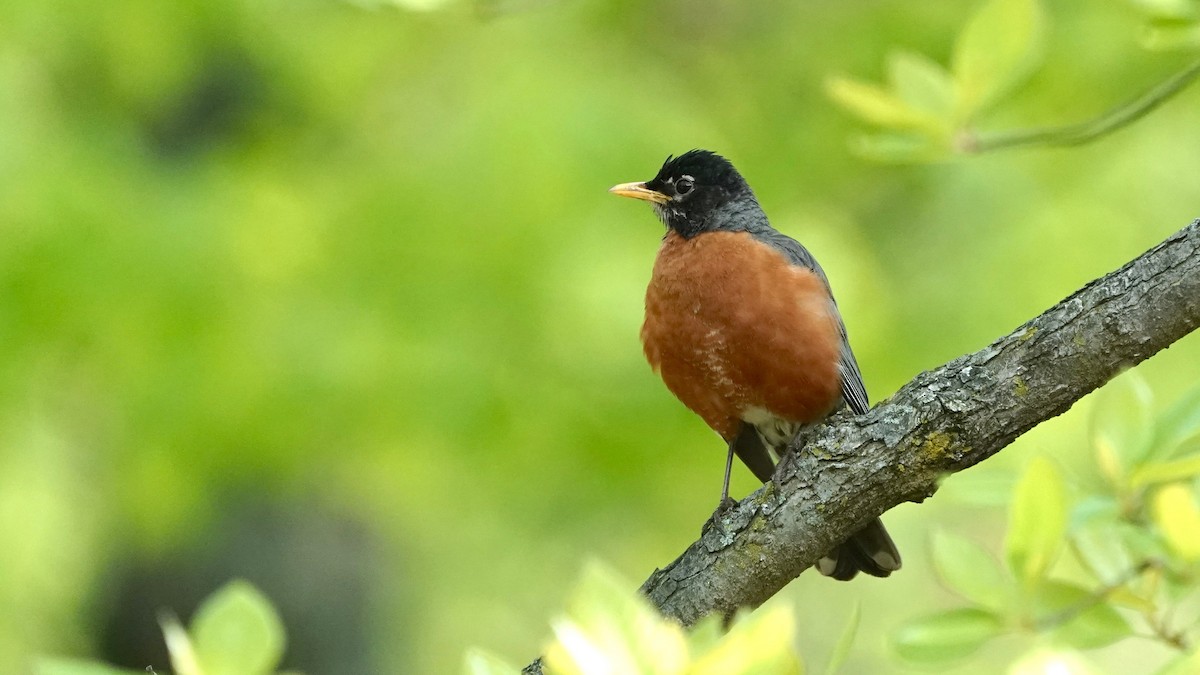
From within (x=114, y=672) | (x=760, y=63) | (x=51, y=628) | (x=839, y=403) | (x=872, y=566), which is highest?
(x=760, y=63)

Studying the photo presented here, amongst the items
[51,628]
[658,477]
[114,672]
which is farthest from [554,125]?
[114,672]

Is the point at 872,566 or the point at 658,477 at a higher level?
the point at 658,477

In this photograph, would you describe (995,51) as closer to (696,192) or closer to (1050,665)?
(1050,665)

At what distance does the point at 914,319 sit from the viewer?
5281 mm

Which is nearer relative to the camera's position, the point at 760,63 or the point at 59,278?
the point at 59,278

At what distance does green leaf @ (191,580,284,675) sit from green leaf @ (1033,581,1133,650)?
0.84m

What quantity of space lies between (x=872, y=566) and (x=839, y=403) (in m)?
0.51

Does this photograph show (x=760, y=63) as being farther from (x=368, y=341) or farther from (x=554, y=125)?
(x=368, y=341)

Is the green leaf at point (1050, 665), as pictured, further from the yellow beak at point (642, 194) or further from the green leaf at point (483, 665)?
the yellow beak at point (642, 194)

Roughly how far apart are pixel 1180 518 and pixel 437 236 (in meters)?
3.91

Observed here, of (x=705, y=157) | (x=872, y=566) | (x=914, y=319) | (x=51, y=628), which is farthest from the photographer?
(x=51, y=628)

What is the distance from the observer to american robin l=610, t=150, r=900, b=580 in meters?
3.64

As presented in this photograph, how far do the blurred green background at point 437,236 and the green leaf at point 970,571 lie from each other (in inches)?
131

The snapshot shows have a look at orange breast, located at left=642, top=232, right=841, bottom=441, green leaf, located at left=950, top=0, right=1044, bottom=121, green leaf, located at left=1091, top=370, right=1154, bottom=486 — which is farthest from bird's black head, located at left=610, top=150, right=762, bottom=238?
green leaf, located at left=1091, top=370, right=1154, bottom=486
